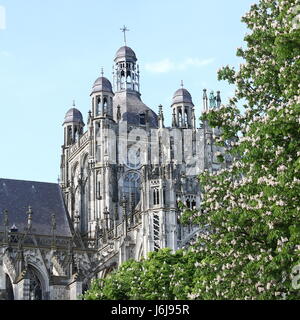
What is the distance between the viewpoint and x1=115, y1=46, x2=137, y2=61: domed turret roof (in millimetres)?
78812

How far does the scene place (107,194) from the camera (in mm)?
68250

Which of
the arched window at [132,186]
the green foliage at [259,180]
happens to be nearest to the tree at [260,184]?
the green foliage at [259,180]

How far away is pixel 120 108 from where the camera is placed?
7544 cm

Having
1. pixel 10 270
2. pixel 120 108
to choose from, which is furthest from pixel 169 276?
pixel 120 108

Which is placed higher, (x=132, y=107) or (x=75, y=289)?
(x=132, y=107)

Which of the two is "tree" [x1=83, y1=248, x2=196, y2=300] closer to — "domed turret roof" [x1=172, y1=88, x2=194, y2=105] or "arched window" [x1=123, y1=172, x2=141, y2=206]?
"arched window" [x1=123, y1=172, x2=141, y2=206]

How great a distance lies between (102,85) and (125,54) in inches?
345

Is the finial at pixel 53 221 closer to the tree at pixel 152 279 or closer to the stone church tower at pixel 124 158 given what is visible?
the stone church tower at pixel 124 158

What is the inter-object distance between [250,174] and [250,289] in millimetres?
3103

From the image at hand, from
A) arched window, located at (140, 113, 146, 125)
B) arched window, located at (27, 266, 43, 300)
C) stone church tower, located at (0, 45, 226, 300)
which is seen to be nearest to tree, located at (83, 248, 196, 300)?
stone church tower, located at (0, 45, 226, 300)

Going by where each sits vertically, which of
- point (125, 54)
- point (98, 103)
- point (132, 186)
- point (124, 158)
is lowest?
point (132, 186)

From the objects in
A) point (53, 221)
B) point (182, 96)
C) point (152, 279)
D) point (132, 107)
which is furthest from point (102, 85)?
point (152, 279)

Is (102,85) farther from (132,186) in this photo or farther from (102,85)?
(132,186)
